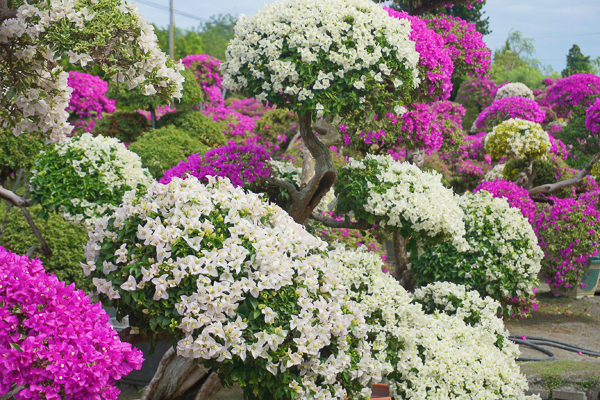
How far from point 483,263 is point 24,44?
445cm

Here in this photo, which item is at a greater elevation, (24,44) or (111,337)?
(24,44)

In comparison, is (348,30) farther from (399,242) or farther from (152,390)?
Result: (152,390)

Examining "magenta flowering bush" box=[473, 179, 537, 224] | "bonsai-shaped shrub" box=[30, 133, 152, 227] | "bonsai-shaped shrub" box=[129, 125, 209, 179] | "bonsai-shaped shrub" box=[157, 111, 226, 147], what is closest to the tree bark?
"bonsai-shaped shrub" box=[30, 133, 152, 227]

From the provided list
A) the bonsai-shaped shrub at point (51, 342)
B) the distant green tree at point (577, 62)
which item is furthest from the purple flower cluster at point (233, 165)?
the distant green tree at point (577, 62)

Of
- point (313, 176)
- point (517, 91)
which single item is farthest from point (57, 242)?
point (517, 91)

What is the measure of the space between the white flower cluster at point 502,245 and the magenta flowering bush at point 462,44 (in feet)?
7.38

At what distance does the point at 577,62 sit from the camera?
32625mm

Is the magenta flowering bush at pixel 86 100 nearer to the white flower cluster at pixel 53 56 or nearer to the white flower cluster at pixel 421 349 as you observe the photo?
the white flower cluster at pixel 53 56

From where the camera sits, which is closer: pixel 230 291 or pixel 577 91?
pixel 230 291

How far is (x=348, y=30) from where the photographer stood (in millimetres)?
4344

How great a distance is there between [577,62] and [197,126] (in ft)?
92.8

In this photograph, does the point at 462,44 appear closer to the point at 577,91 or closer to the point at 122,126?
the point at 577,91

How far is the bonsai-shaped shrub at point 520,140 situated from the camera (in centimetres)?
911

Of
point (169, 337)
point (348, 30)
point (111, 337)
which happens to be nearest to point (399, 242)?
point (348, 30)
